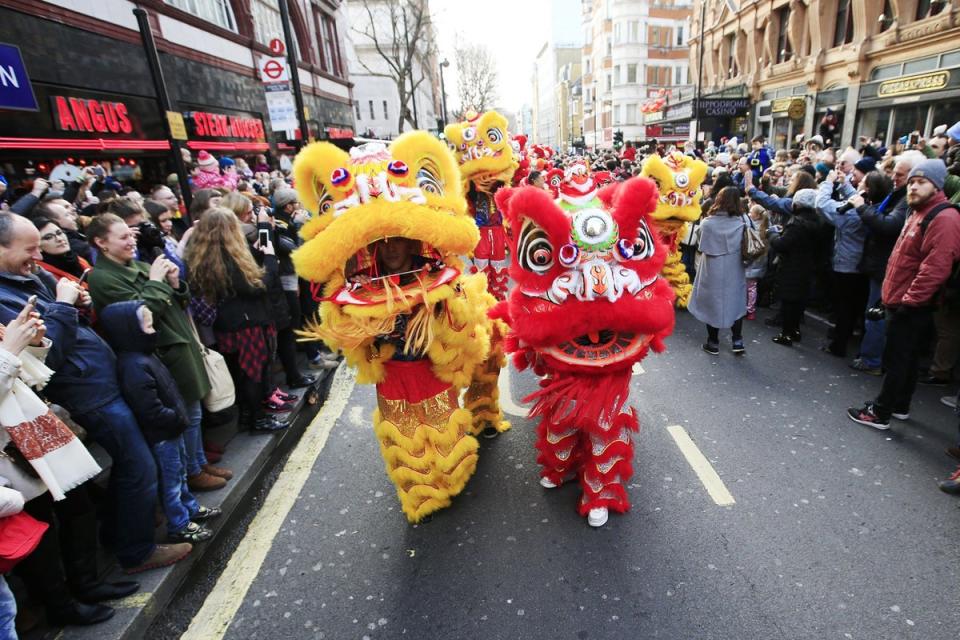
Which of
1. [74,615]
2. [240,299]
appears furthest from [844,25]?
[74,615]

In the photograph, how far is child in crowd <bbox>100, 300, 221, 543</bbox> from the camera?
8.49 feet

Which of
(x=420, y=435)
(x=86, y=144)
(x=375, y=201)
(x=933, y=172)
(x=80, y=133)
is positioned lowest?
(x=420, y=435)

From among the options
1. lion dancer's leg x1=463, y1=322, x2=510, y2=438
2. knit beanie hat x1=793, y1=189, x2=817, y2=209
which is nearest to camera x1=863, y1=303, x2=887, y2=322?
knit beanie hat x1=793, y1=189, x2=817, y2=209

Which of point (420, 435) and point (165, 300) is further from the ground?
point (165, 300)

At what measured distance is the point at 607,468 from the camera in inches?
116

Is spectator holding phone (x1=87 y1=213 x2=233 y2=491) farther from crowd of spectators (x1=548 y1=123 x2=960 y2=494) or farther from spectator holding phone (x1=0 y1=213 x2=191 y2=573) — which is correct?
crowd of spectators (x1=548 y1=123 x2=960 y2=494)

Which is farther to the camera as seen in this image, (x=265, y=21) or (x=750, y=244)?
(x=265, y=21)

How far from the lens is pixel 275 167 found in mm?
16969

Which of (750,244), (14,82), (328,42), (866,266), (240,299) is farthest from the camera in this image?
(328,42)

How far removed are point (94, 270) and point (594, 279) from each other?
2823 mm

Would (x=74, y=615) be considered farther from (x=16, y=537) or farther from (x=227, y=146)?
(x=227, y=146)

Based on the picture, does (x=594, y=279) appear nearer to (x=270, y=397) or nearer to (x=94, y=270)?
(x=94, y=270)

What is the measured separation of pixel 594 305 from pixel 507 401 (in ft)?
7.56

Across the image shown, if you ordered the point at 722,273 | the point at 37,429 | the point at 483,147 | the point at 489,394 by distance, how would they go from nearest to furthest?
the point at 37,429
the point at 489,394
the point at 722,273
the point at 483,147
